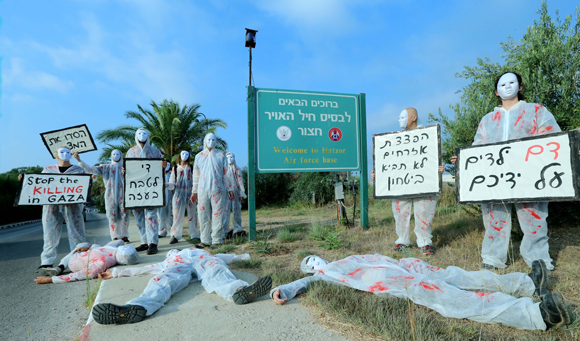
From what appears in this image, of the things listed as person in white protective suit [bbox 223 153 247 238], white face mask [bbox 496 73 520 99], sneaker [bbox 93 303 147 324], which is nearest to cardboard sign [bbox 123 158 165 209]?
person in white protective suit [bbox 223 153 247 238]

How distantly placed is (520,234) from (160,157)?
6296 millimetres

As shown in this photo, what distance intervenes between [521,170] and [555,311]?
224cm

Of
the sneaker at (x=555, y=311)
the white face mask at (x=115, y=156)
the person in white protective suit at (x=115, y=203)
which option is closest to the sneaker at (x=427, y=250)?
the sneaker at (x=555, y=311)

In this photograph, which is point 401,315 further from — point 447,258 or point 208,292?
point 447,258

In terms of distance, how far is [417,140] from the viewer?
5.38 m

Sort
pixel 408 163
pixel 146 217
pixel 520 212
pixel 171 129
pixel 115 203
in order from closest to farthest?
pixel 520 212
pixel 408 163
pixel 146 217
pixel 115 203
pixel 171 129

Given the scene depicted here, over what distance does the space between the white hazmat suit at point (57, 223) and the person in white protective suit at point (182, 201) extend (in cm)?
230

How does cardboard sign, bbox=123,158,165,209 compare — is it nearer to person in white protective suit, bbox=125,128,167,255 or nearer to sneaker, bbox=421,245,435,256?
person in white protective suit, bbox=125,128,167,255

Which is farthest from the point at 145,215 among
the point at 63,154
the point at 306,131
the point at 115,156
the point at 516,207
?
the point at 516,207

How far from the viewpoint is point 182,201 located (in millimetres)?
8703

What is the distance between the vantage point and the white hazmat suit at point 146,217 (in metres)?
6.45

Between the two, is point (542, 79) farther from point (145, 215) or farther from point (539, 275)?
point (145, 215)

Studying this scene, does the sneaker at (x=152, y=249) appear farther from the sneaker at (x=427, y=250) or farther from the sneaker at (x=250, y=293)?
the sneaker at (x=427, y=250)

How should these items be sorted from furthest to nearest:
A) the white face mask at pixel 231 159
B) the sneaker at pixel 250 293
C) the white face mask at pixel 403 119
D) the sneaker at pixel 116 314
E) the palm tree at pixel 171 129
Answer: the palm tree at pixel 171 129 → the white face mask at pixel 231 159 → the white face mask at pixel 403 119 → the sneaker at pixel 250 293 → the sneaker at pixel 116 314
